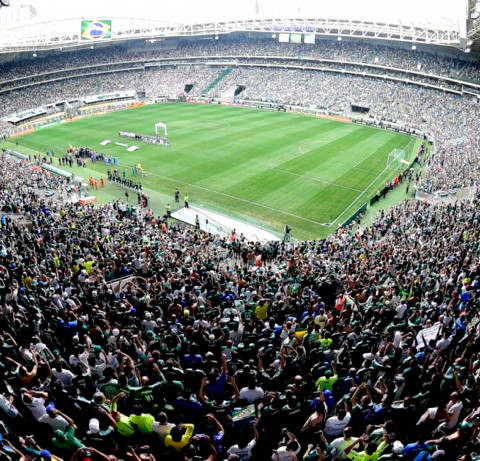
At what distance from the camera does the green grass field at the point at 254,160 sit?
3241 centimetres

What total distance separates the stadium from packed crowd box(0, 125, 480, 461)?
0.16 feet

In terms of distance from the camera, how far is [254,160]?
42.6 m

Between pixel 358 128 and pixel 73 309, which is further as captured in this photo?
pixel 358 128

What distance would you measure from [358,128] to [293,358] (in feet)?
167

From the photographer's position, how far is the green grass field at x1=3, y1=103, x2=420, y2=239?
32406mm

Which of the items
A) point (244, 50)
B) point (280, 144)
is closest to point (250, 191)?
point (280, 144)

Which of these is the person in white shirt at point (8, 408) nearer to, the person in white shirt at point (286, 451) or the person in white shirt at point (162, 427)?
the person in white shirt at point (162, 427)

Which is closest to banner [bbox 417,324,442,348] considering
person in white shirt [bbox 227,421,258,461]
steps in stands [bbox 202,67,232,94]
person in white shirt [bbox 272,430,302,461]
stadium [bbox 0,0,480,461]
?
stadium [bbox 0,0,480,461]

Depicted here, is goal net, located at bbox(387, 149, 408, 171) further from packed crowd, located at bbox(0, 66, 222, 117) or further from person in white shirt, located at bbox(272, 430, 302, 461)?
packed crowd, located at bbox(0, 66, 222, 117)

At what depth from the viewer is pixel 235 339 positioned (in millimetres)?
10164

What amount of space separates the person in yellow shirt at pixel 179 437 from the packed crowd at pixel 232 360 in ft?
0.06

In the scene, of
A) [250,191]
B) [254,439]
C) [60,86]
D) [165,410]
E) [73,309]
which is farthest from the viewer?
[60,86]

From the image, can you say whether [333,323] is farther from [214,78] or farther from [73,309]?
[214,78]

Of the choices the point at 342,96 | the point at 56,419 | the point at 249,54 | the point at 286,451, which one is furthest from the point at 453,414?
the point at 249,54
